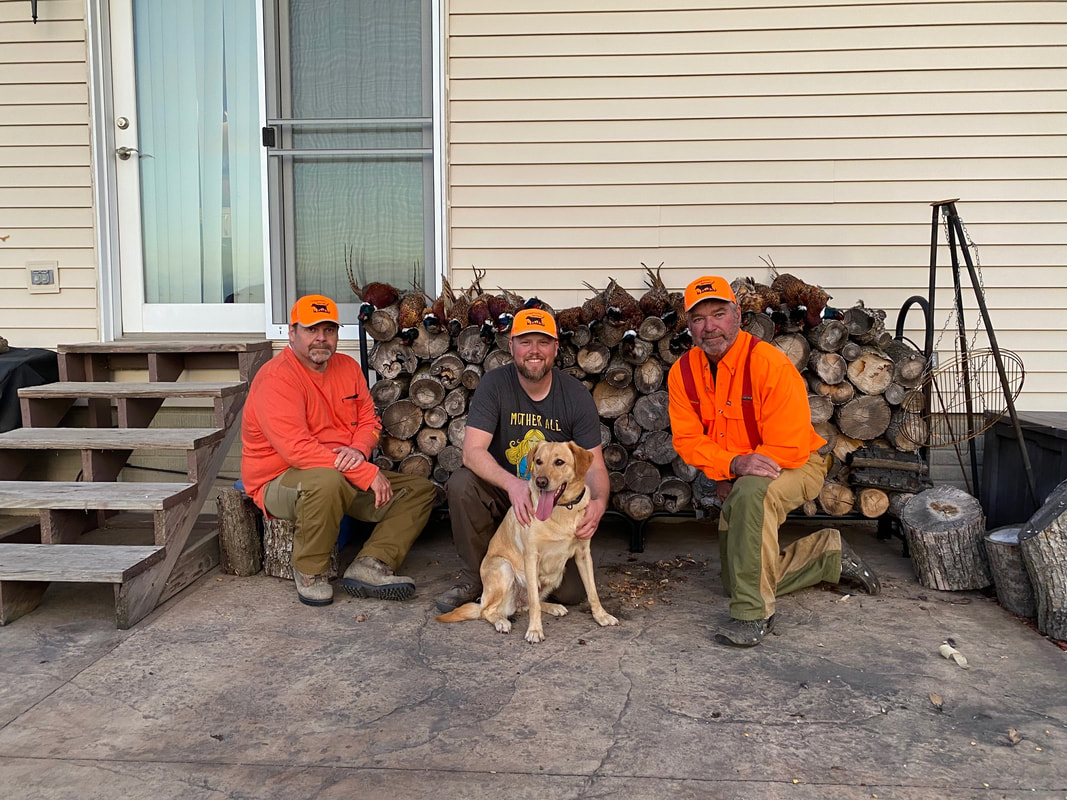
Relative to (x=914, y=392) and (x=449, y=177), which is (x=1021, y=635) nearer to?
(x=914, y=392)

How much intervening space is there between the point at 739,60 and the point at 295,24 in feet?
10.0

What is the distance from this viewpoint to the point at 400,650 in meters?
3.50

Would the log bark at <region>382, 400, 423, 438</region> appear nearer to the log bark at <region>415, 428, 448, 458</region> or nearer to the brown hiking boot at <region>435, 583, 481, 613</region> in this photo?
the log bark at <region>415, 428, 448, 458</region>

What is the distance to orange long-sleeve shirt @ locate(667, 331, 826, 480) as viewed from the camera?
3.83 meters

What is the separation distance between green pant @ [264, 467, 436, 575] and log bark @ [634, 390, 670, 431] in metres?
1.48

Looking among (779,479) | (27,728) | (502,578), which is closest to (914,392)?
(779,479)

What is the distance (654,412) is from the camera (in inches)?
189

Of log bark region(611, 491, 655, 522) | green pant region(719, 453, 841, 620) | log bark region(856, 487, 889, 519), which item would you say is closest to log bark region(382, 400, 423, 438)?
log bark region(611, 491, 655, 522)

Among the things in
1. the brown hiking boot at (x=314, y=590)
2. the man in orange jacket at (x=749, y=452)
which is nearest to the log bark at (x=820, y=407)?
the man in orange jacket at (x=749, y=452)

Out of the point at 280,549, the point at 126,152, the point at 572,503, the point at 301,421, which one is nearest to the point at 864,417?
the point at 572,503

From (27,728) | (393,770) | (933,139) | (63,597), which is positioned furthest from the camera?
(933,139)

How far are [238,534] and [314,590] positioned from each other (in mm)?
735

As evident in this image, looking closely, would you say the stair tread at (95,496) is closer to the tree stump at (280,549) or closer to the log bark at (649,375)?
the tree stump at (280,549)

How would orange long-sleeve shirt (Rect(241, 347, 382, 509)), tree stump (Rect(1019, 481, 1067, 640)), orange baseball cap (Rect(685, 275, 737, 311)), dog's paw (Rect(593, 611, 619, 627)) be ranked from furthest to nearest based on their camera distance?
orange long-sleeve shirt (Rect(241, 347, 382, 509)) < orange baseball cap (Rect(685, 275, 737, 311)) < dog's paw (Rect(593, 611, 619, 627)) < tree stump (Rect(1019, 481, 1067, 640))
